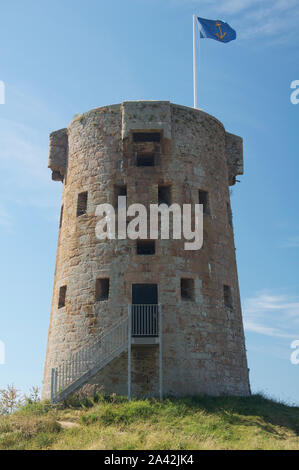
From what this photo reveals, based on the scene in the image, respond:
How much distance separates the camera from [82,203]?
→ 877 inches

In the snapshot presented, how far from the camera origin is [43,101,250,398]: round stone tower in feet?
63.2

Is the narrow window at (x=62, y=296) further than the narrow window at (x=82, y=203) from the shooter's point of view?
No

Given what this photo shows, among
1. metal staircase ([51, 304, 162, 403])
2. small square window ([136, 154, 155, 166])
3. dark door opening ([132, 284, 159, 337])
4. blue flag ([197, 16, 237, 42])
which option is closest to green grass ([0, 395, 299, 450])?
metal staircase ([51, 304, 162, 403])

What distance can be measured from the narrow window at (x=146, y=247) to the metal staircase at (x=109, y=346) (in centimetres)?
224

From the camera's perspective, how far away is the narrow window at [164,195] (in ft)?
70.7

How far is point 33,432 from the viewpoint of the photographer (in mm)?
15750

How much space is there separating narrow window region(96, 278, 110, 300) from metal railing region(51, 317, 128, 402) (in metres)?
1.40

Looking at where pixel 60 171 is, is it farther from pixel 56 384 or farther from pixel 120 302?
pixel 56 384

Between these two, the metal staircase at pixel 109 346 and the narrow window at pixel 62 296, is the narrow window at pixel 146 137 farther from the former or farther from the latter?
the metal staircase at pixel 109 346

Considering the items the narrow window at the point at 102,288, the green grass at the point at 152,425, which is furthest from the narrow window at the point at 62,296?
the green grass at the point at 152,425

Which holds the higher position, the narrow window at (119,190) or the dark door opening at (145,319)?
the narrow window at (119,190)

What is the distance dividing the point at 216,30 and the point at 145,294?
38.7 ft

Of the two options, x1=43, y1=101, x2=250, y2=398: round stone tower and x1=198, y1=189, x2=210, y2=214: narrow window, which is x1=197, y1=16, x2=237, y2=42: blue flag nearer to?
x1=43, y1=101, x2=250, y2=398: round stone tower
